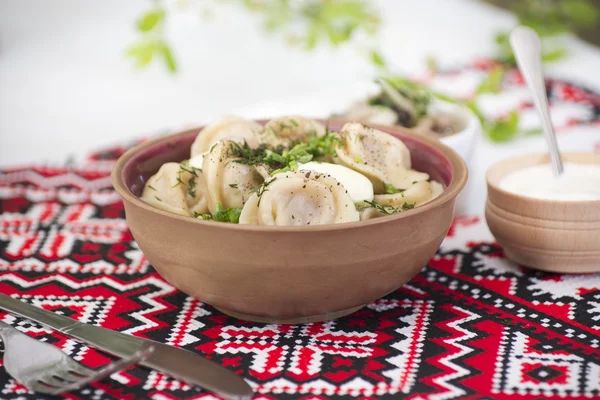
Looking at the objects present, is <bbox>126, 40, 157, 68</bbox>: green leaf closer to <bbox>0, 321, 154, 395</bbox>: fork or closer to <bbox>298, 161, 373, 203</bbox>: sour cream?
<bbox>298, 161, 373, 203</bbox>: sour cream

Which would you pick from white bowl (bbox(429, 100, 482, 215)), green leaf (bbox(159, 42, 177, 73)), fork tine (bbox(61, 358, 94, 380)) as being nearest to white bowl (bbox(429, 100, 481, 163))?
white bowl (bbox(429, 100, 482, 215))

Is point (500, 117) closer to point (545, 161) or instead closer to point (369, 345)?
point (545, 161)

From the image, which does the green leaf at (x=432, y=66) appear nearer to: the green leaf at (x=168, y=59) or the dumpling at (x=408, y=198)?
the green leaf at (x=168, y=59)

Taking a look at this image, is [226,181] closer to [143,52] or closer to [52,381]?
[52,381]

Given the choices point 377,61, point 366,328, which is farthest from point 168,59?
point 366,328

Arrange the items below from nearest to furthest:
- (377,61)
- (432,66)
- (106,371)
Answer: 1. (106,371)
2. (377,61)
3. (432,66)

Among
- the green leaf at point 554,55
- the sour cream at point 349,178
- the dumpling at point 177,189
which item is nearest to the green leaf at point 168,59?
the dumpling at point 177,189
